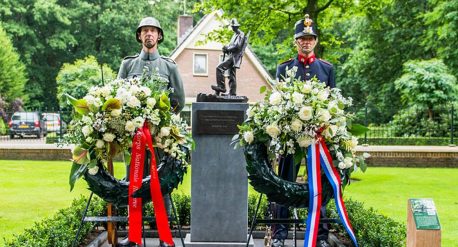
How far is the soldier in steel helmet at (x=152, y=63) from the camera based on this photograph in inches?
248

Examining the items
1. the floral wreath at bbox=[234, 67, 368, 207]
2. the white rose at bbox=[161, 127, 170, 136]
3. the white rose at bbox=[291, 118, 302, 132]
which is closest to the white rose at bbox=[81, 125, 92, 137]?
the white rose at bbox=[161, 127, 170, 136]

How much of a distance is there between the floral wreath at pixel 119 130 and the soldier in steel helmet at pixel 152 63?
78 cm

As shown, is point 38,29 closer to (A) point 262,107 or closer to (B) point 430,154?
(B) point 430,154

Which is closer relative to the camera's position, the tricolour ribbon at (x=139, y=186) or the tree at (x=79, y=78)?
the tricolour ribbon at (x=139, y=186)

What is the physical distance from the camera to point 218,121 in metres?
6.68

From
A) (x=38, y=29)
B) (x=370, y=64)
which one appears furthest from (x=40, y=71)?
(x=370, y=64)

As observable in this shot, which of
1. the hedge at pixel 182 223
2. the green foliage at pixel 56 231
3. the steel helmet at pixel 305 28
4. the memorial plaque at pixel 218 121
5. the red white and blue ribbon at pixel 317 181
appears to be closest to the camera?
the red white and blue ribbon at pixel 317 181

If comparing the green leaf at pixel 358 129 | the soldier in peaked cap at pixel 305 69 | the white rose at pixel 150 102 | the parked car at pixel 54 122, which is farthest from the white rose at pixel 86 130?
the parked car at pixel 54 122

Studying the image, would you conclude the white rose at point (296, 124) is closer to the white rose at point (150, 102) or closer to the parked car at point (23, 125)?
the white rose at point (150, 102)

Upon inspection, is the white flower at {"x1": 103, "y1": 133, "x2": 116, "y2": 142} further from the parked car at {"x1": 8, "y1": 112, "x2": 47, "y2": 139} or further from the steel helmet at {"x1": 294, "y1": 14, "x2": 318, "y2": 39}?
the parked car at {"x1": 8, "y1": 112, "x2": 47, "y2": 139}

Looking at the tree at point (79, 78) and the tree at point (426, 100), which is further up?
the tree at point (79, 78)

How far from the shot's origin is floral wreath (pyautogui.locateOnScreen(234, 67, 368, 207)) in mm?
4863

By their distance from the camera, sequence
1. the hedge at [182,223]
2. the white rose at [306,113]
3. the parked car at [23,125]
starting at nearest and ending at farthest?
the white rose at [306,113] → the hedge at [182,223] → the parked car at [23,125]

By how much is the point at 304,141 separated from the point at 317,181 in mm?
386
